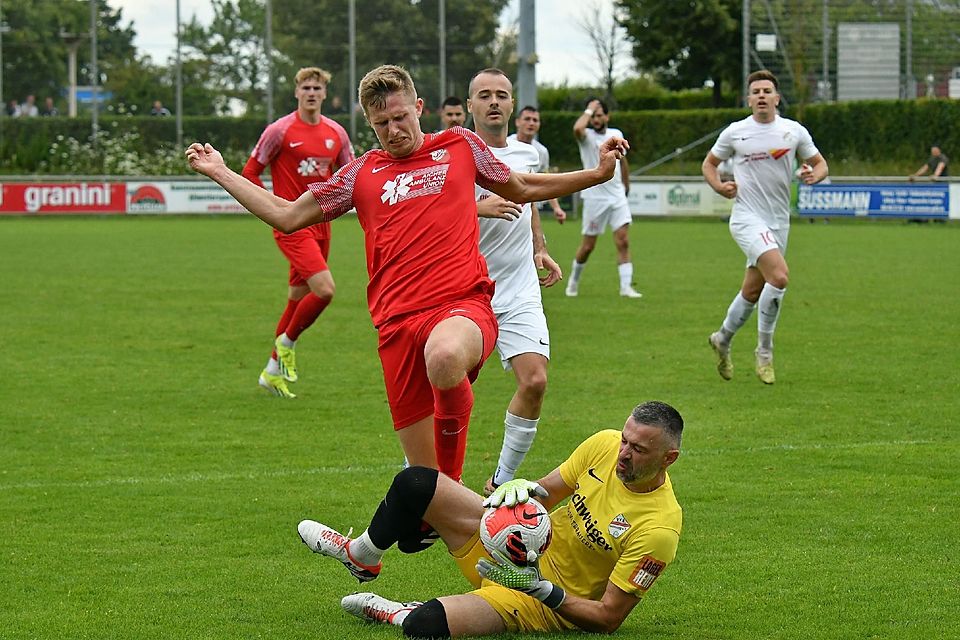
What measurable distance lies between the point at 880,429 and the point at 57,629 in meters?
5.92

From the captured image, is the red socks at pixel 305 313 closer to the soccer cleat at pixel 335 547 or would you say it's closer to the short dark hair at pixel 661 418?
the soccer cleat at pixel 335 547

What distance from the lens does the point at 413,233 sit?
19.3ft

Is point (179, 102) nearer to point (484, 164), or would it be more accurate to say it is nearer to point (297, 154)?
point (297, 154)

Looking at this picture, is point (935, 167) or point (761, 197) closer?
point (761, 197)

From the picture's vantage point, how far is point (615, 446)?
17.9 ft

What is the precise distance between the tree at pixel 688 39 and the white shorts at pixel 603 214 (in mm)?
38016

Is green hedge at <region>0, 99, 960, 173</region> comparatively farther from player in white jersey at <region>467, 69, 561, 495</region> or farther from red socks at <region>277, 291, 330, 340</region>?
player in white jersey at <region>467, 69, 561, 495</region>

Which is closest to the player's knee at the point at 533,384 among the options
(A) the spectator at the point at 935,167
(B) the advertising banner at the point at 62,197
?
(A) the spectator at the point at 935,167

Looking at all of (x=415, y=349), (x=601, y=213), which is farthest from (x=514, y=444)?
(x=601, y=213)

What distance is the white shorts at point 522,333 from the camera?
748 centimetres

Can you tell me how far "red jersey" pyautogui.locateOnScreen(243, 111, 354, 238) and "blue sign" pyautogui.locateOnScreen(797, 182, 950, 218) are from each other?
77.2 feet

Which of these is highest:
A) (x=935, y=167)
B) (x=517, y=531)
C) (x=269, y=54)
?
(x=269, y=54)

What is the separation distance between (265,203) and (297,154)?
522 centimetres

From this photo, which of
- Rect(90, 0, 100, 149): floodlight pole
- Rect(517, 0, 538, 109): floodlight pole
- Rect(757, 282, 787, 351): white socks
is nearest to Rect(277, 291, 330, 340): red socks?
Rect(757, 282, 787, 351): white socks
